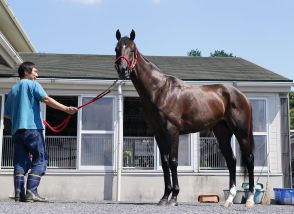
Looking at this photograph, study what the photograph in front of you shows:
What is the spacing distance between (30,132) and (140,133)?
10.7 meters

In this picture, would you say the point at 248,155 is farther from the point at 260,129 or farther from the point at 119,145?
the point at 260,129

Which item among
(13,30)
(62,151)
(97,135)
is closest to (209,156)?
(97,135)

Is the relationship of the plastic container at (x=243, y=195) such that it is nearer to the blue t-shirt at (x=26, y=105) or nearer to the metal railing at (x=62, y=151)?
the metal railing at (x=62, y=151)

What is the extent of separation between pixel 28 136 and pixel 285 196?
23.9 ft

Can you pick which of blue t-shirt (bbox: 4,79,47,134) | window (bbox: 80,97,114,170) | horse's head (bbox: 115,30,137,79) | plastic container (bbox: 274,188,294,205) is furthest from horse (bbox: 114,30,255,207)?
window (bbox: 80,97,114,170)

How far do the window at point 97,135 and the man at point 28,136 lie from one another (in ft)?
20.9

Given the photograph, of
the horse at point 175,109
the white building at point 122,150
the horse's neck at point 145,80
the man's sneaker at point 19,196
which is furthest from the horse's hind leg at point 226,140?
the white building at point 122,150

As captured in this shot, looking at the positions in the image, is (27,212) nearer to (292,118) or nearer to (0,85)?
(0,85)

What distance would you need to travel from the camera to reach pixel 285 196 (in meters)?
10.5

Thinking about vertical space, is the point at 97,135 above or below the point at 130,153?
above

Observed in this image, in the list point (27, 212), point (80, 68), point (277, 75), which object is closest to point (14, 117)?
point (27, 212)

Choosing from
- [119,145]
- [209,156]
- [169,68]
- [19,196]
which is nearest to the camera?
[19,196]

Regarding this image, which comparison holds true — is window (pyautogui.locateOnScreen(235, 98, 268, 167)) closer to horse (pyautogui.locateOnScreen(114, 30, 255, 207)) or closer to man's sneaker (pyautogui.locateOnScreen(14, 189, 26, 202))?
horse (pyautogui.locateOnScreen(114, 30, 255, 207))

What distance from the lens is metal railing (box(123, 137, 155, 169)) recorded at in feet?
39.8
